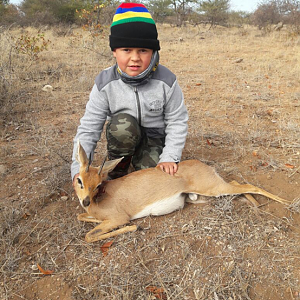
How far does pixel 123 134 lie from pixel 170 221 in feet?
3.48

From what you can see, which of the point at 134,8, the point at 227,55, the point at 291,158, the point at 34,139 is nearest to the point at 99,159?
the point at 34,139

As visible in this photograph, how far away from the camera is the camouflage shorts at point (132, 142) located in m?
3.21

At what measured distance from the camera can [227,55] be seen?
437 inches

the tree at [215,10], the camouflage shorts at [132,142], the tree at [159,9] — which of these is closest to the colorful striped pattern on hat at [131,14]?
the camouflage shorts at [132,142]

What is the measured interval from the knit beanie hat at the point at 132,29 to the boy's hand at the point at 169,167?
46.5 inches

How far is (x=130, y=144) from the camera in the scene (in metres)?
3.34

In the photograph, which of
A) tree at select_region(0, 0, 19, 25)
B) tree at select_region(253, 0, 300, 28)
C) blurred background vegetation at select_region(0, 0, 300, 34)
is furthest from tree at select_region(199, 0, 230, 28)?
tree at select_region(0, 0, 19, 25)

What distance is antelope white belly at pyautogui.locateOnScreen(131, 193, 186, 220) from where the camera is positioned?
2.90m

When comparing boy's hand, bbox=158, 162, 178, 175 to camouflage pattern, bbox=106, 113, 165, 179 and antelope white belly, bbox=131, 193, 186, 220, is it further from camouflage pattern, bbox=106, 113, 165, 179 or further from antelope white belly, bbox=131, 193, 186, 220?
camouflage pattern, bbox=106, 113, 165, 179

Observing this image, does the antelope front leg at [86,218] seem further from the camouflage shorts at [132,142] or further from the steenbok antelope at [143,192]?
the camouflage shorts at [132,142]

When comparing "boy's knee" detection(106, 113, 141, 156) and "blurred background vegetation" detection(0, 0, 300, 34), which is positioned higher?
"blurred background vegetation" detection(0, 0, 300, 34)

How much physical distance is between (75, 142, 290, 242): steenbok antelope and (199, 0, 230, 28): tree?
2182 centimetres

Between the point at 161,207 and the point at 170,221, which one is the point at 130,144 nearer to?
the point at 161,207

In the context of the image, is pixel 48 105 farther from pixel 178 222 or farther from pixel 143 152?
pixel 178 222
